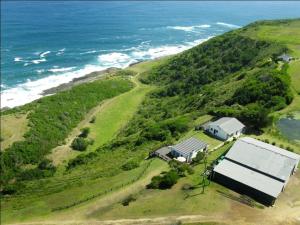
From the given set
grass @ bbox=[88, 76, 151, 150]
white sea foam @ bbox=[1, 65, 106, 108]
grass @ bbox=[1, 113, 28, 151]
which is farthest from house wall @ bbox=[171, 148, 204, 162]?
white sea foam @ bbox=[1, 65, 106, 108]

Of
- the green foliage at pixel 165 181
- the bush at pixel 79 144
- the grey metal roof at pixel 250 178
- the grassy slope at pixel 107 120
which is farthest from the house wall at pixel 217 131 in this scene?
the bush at pixel 79 144

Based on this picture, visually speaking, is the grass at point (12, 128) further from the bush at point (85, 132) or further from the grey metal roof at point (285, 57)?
the grey metal roof at point (285, 57)

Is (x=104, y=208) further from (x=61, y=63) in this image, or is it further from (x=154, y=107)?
(x=61, y=63)

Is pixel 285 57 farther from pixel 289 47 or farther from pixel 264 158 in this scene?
pixel 264 158

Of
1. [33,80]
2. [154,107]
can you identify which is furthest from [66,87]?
[154,107]

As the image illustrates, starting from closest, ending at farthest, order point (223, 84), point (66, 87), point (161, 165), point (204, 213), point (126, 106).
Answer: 1. point (204, 213)
2. point (161, 165)
3. point (223, 84)
4. point (126, 106)
5. point (66, 87)

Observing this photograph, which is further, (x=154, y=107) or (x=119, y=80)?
(x=119, y=80)

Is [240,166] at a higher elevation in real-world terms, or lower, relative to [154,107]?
higher
